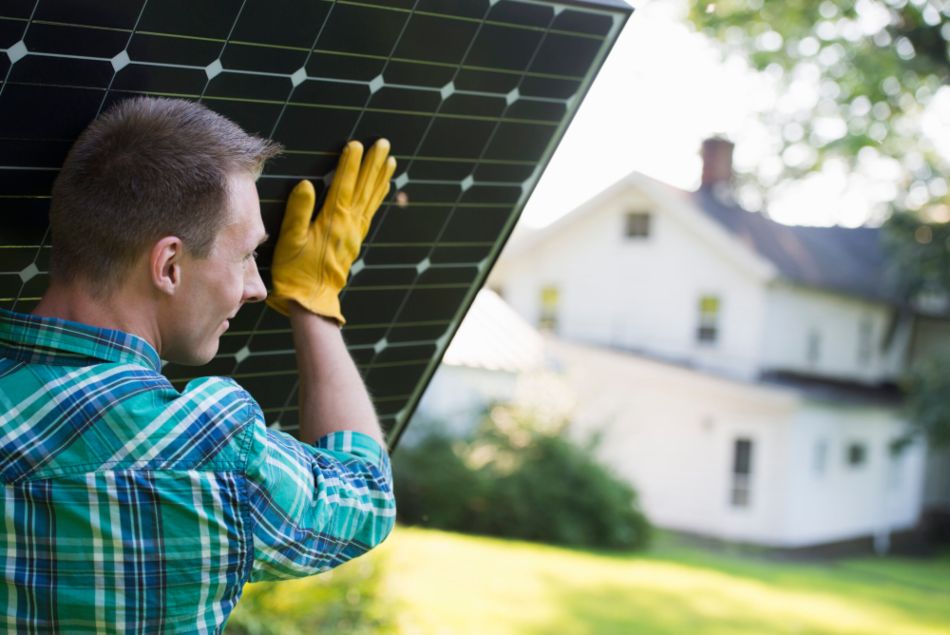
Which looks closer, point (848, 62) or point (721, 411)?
point (848, 62)

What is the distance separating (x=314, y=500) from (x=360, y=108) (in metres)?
0.76

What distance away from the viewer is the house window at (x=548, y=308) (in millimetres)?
34094

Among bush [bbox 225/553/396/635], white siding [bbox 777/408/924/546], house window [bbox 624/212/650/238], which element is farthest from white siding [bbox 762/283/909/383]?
bush [bbox 225/553/396/635]

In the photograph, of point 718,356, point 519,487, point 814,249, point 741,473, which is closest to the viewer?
point 519,487

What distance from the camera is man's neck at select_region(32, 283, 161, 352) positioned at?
6.20 feet

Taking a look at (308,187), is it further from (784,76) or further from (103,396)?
(784,76)

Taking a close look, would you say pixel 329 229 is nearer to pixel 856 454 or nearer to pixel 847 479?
pixel 847 479

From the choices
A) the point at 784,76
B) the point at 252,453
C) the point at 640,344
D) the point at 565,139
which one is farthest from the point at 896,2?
the point at 640,344

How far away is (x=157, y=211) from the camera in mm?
1854

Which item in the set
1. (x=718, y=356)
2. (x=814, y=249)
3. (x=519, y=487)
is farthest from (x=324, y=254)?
(x=814, y=249)

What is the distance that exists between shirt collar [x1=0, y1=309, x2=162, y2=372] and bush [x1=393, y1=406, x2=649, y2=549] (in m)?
23.7

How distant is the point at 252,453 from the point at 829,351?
33541 mm

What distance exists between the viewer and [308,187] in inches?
90.7

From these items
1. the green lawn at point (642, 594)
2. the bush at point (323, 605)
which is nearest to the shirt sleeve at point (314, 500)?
the bush at point (323, 605)
